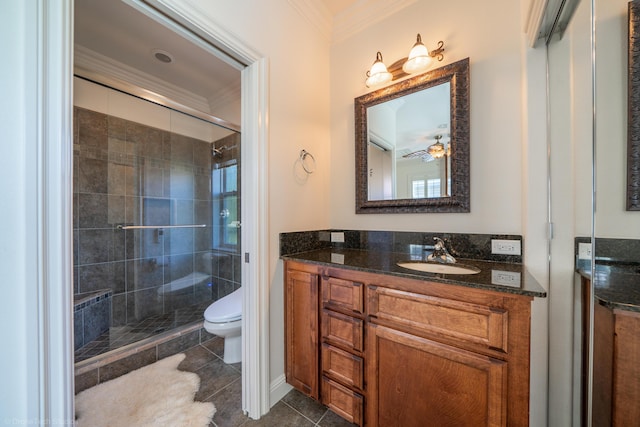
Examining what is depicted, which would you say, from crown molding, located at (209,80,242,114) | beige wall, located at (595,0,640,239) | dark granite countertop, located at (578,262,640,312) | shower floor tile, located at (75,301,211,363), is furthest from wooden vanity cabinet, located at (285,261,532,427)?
crown molding, located at (209,80,242,114)

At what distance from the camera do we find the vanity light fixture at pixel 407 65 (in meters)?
1.41

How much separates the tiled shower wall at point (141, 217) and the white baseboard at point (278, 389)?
4.50ft

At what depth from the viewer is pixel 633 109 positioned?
837 mm

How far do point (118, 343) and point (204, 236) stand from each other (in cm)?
125

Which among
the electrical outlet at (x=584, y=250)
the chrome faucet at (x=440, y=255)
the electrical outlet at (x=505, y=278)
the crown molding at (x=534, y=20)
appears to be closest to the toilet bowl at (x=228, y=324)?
the chrome faucet at (x=440, y=255)

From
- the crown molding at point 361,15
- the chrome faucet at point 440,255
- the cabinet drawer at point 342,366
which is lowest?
the cabinet drawer at point 342,366

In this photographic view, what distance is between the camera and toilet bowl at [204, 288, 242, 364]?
1640mm

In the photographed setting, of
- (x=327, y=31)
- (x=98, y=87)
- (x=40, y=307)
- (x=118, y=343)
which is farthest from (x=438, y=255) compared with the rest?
(x=98, y=87)

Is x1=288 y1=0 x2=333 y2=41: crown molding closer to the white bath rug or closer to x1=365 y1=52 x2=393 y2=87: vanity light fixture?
x1=365 y1=52 x2=393 y2=87: vanity light fixture

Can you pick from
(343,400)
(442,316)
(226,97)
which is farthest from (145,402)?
(226,97)

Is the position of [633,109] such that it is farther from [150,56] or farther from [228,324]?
[150,56]

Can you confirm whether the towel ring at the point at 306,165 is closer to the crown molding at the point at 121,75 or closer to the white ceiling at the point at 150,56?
the white ceiling at the point at 150,56

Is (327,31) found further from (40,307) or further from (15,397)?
(15,397)

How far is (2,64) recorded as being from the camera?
63 centimetres
